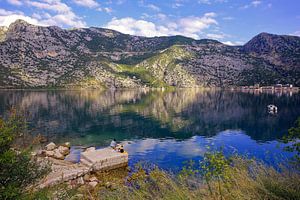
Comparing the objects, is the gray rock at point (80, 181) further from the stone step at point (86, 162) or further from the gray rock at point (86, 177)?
the stone step at point (86, 162)

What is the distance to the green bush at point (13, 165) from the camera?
36.2 ft

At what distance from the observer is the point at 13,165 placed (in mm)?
11945

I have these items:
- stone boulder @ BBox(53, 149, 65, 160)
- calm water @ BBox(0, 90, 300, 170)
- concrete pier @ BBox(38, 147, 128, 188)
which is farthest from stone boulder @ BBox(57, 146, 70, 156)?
calm water @ BBox(0, 90, 300, 170)

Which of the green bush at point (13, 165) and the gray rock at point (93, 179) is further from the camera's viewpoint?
the gray rock at point (93, 179)

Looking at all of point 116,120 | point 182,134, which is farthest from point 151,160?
point 116,120

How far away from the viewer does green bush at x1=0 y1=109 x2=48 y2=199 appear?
11047mm

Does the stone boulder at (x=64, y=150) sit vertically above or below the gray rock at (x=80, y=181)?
below

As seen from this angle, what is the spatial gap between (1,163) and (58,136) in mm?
56848

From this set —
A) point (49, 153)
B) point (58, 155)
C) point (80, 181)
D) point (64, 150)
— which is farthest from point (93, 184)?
point (64, 150)

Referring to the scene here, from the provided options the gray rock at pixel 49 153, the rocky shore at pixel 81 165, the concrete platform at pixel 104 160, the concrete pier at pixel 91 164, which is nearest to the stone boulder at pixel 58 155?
the rocky shore at pixel 81 165

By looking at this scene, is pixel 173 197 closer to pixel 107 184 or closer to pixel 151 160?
pixel 107 184

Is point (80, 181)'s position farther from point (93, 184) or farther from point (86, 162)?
point (86, 162)

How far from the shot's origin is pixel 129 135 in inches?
2643

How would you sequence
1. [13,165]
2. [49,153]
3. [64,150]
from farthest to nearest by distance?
1. [64,150]
2. [49,153]
3. [13,165]
